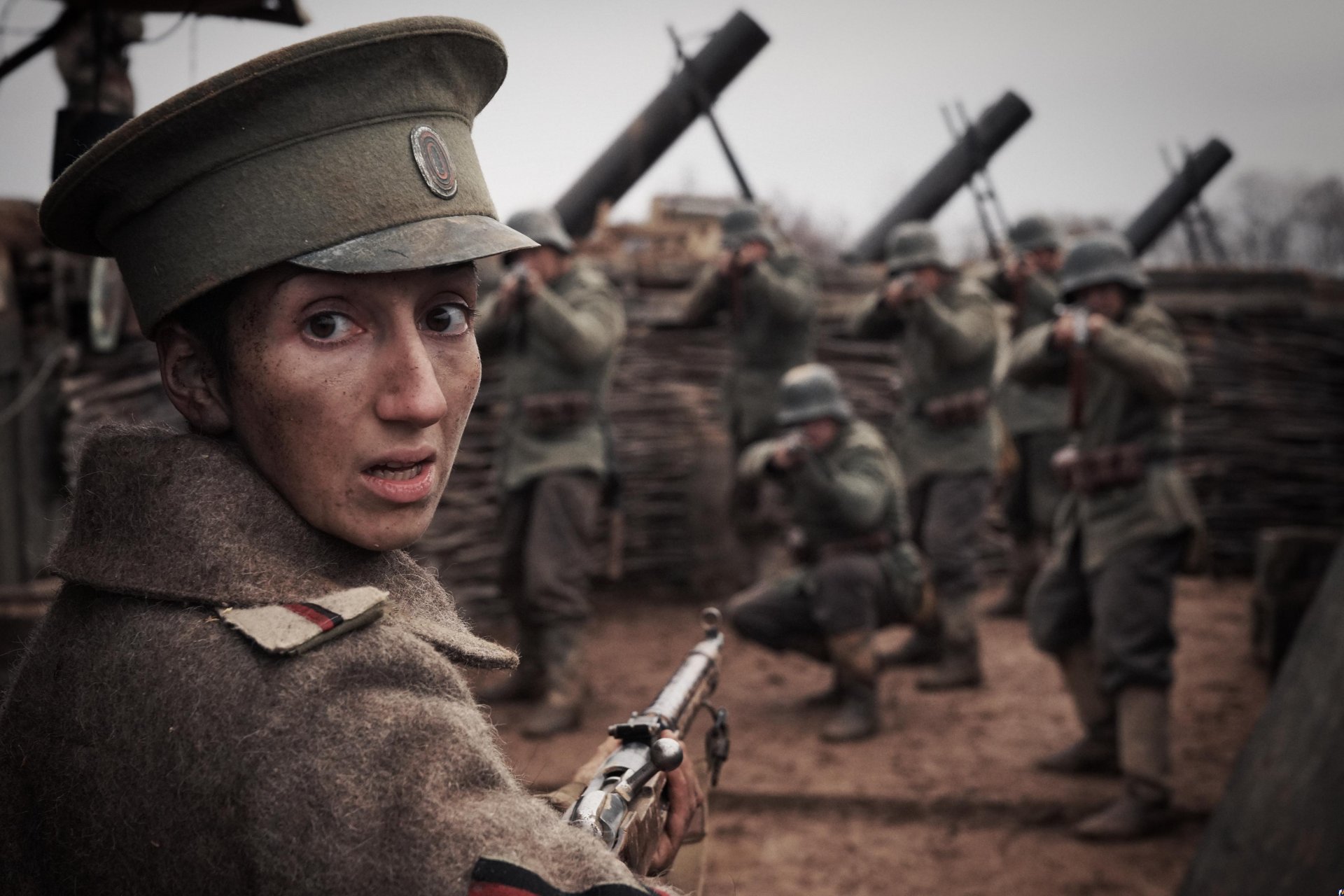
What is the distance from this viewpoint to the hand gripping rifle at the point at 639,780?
1.33 meters

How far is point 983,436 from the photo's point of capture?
253 inches

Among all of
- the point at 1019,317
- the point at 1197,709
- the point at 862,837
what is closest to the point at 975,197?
the point at 1019,317

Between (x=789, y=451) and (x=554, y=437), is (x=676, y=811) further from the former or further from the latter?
(x=554, y=437)

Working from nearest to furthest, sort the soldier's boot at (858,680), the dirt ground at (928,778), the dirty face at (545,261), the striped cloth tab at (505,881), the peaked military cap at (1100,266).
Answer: the striped cloth tab at (505,881) < the dirt ground at (928,778) < the peaked military cap at (1100,266) < the soldier's boot at (858,680) < the dirty face at (545,261)

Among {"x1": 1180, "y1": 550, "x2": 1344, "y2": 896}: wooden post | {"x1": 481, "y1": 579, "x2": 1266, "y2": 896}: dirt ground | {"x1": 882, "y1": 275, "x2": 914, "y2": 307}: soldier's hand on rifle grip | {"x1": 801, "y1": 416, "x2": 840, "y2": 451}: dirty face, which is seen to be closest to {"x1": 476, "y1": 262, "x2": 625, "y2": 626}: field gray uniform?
{"x1": 481, "y1": 579, "x2": 1266, "y2": 896}: dirt ground

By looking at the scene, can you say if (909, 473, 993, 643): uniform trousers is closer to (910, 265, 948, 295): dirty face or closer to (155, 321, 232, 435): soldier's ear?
(910, 265, 948, 295): dirty face

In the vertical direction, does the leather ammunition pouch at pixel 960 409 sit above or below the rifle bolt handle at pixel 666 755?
below

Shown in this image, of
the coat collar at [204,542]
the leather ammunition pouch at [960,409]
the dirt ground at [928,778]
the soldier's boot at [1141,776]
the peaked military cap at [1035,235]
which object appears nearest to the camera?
the coat collar at [204,542]

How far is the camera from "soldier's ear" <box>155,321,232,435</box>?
1.29 meters

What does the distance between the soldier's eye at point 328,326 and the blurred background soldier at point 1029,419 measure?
21.2 feet

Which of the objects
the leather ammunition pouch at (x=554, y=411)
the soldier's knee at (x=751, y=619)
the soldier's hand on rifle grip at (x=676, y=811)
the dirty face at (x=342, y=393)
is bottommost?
the soldier's knee at (x=751, y=619)

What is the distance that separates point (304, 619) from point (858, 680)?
4633 mm

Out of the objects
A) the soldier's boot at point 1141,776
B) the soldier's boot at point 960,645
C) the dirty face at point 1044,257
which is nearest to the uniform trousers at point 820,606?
the soldier's boot at point 960,645

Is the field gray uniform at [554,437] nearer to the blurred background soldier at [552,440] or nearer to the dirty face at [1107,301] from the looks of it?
the blurred background soldier at [552,440]
